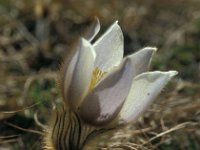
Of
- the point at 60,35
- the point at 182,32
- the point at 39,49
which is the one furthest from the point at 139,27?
the point at 39,49

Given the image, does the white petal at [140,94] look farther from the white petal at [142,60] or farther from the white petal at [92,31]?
the white petal at [92,31]

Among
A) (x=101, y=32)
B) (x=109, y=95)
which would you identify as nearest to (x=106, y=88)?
(x=109, y=95)

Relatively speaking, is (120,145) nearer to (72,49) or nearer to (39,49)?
(72,49)

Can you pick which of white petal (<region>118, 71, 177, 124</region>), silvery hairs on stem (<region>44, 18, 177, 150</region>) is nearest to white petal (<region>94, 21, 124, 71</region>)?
silvery hairs on stem (<region>44, 18, 177, 150</region>)

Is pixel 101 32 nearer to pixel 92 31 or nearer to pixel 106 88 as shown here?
pixel 92 31

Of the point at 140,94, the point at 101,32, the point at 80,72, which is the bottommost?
the point at 101,32

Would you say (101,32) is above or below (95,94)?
below

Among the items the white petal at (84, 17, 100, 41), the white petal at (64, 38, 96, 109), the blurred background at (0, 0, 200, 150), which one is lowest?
the blurred background at (0, 0, 200, 150)

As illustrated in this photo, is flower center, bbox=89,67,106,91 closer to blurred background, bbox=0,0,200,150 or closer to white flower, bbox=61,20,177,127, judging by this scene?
white flower, bbox=61,20,177,127
